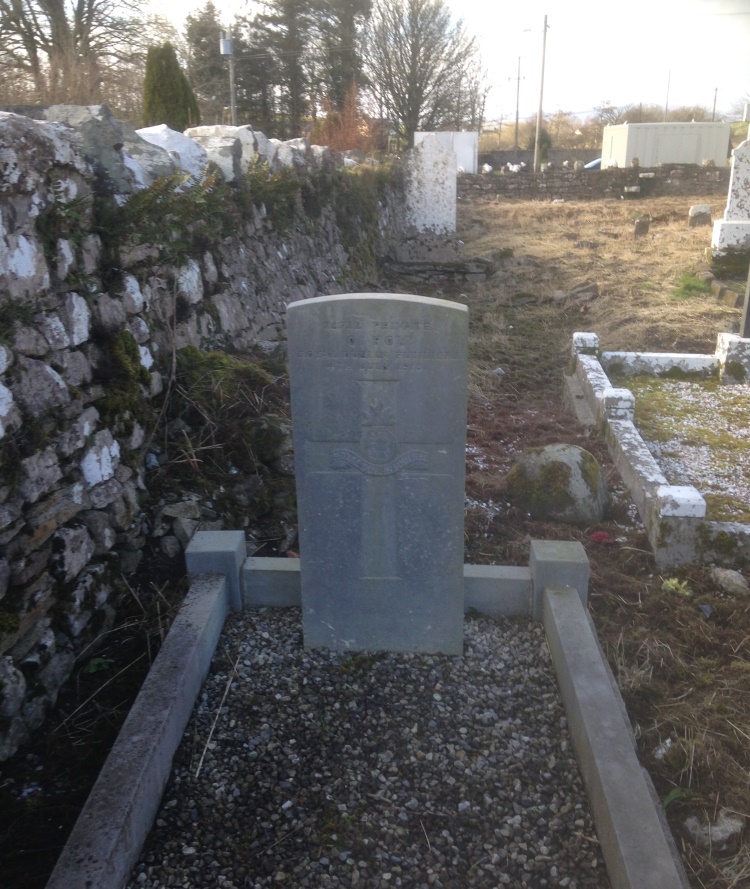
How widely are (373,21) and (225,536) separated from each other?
27.4 metres

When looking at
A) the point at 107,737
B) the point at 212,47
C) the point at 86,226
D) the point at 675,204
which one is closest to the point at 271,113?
the point at 212,47

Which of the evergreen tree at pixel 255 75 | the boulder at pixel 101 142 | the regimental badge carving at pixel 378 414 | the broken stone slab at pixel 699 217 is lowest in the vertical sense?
the regimental badge carving at pixel 378 414

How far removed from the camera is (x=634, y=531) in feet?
14.9

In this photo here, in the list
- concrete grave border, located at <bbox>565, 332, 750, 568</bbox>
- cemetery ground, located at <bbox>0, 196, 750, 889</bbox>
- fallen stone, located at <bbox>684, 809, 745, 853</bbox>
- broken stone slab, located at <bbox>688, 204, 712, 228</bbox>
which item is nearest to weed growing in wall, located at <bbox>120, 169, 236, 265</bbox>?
cemetery ground, located at <bbox>0, 196, 750, 889</bbox>

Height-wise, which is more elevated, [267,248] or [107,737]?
[267,248]

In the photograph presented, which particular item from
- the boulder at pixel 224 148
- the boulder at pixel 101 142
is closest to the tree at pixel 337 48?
the boulder at pixel 224 148

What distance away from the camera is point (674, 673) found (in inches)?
131

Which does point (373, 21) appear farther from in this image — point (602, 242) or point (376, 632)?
point (376, 632)

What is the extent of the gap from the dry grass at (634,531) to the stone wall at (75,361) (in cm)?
195

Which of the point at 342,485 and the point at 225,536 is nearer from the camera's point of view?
the point at 342,485

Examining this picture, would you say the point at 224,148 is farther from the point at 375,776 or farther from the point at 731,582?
the point at 375,776

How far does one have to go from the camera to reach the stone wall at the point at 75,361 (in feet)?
9.05

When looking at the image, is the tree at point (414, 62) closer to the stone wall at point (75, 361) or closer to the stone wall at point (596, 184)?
the stone wall at point (596, 184)

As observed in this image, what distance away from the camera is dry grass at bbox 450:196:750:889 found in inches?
111
